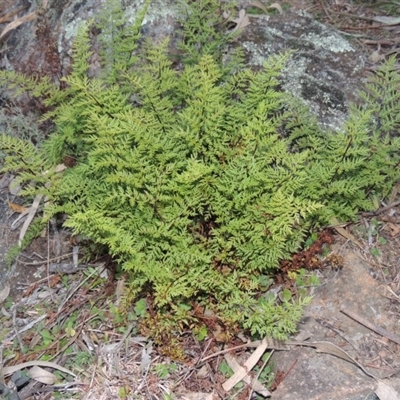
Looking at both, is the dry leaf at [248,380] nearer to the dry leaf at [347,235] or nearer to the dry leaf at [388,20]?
the dry leaf at [347,235]

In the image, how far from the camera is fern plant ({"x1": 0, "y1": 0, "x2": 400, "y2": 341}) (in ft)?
10.1

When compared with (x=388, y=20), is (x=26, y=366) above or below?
below

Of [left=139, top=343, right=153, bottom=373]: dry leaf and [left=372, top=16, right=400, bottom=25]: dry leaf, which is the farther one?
[left=372, top=16, right=400, bottom=25]: dry leaf

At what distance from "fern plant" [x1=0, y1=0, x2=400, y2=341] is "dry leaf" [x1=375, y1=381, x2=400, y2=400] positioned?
1.71ft

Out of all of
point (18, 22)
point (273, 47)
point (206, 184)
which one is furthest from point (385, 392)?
point (18, 22)

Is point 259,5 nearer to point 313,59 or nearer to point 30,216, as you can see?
point 313,59

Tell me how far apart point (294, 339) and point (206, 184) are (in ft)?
3.12

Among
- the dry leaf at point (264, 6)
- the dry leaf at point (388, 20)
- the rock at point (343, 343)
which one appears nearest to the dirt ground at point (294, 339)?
the rock at point (343, 343)

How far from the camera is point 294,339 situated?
314 cm

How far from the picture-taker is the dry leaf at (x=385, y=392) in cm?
290

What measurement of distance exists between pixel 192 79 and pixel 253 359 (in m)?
1.61

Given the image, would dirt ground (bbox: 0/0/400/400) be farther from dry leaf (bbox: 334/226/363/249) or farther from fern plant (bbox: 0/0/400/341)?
fern plant (bbox: 0/0/400/341)

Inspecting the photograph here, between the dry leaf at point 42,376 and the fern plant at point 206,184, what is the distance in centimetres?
59

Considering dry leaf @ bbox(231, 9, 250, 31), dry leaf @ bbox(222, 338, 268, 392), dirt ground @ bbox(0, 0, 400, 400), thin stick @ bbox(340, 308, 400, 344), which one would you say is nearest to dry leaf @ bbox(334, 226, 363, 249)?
dirt ground @ bbox(0, 0, 400, 400)
